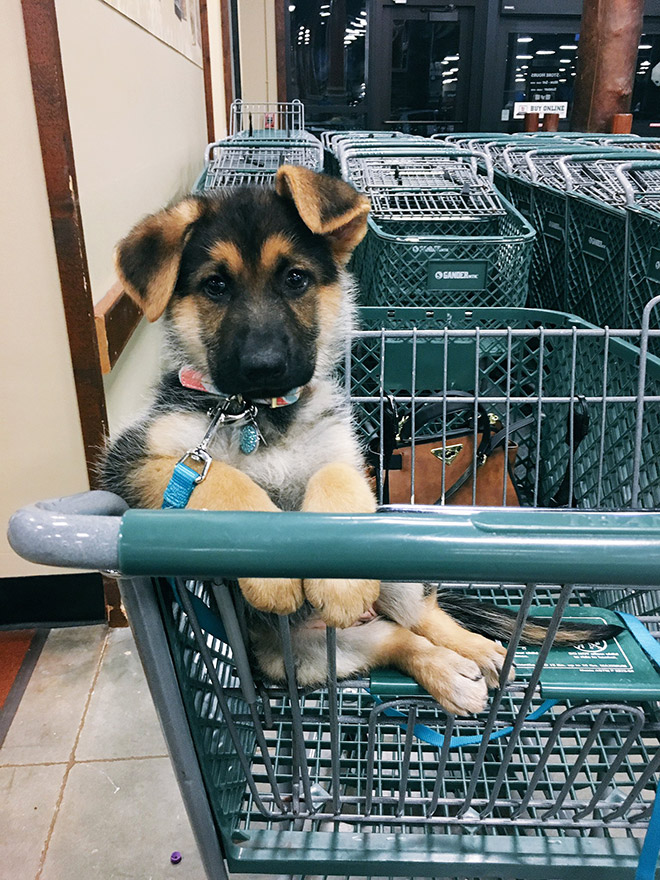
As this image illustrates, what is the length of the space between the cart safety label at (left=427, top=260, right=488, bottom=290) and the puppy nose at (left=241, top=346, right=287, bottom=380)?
56.4 inches

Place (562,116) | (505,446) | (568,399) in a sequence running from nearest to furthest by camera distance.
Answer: (568,399) → (505,446) → (562,116)

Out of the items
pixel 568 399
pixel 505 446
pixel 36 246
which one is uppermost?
pixel 36 246

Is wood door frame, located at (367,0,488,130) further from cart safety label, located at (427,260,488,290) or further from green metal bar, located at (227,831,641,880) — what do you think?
green metal bar, located at (227,831,641,880)

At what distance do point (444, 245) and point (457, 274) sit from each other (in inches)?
4.5

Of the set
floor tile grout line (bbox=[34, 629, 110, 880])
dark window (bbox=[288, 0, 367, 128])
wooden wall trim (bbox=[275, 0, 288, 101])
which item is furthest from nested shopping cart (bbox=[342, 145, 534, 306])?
wooden wall trim (bbox=[275, 0, 288, 101])

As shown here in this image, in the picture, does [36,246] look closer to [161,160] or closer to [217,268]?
[217,268]

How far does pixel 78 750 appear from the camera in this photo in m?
1.84

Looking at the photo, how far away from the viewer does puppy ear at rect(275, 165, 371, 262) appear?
1.26m

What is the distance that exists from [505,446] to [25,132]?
154 centimetres

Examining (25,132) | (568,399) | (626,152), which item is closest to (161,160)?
(25,132)

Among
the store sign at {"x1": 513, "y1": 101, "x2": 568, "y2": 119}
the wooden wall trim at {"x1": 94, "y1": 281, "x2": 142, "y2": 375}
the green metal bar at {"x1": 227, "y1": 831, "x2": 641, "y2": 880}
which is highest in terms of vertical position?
the store sign at {"x1": 513, "y1": 101, "x2": 568, "y2": 119}

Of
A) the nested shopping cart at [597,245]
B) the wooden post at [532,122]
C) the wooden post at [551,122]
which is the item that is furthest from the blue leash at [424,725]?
the wooden post at [532,122]

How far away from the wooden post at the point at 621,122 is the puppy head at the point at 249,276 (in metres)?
6.30

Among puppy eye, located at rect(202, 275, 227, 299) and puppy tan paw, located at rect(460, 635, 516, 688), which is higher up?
puppy eye, located at rect(202, 275, 227, 299)
